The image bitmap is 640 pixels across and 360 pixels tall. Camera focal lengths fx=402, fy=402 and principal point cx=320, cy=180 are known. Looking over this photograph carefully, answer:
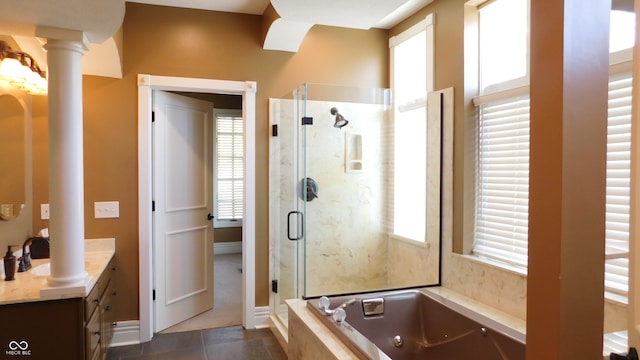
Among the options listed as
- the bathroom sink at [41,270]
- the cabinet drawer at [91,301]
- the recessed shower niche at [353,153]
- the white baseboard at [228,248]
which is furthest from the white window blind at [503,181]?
the white baseboard at [228,248]

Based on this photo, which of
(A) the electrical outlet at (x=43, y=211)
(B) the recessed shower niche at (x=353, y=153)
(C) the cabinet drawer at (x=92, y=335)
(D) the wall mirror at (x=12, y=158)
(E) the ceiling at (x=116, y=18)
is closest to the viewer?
(E) the ceiling at (x=116, y=18)

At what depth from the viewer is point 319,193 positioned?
3609 millimetres

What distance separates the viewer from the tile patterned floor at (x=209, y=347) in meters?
3.15

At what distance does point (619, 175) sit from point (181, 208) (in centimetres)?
337

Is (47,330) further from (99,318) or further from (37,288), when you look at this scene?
(99,318)

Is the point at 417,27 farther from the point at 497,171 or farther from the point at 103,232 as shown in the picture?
the point at 103,232

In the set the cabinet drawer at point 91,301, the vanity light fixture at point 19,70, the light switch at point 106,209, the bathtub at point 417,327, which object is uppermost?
the vanity light fixture at point 19,70

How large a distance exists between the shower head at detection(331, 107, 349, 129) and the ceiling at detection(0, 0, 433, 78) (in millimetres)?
704

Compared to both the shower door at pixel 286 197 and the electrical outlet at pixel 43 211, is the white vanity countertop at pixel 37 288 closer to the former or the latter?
the electrical outlet at pixel 43 211

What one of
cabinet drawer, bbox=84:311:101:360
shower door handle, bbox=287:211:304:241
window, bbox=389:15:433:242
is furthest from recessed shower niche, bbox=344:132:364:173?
cabinet drawer, bbox=84:311:101:360

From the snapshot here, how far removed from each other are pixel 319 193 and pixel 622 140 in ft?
7.35

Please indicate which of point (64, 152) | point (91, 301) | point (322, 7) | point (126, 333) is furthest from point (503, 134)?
point (126, 333)

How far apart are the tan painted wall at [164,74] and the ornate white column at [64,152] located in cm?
104

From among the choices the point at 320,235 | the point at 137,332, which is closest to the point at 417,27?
the point at 320,235
